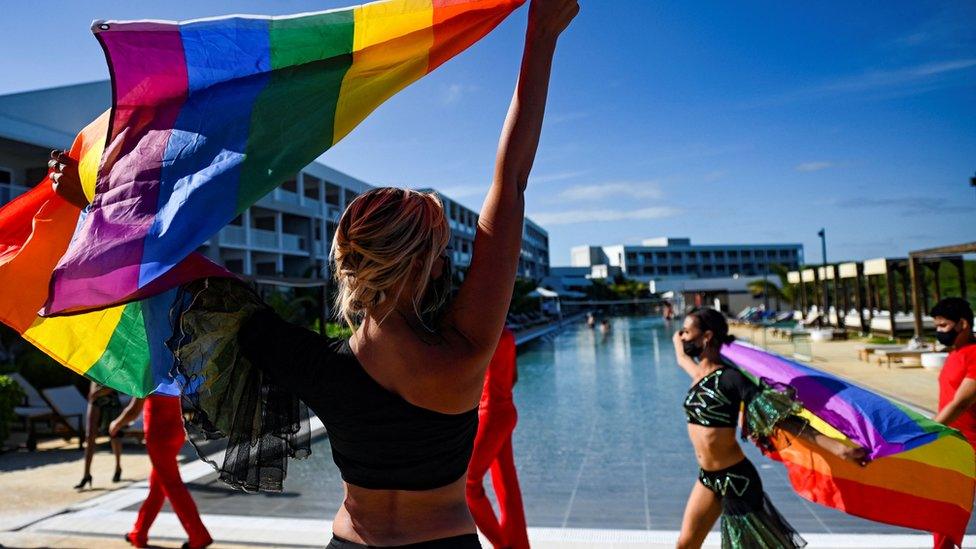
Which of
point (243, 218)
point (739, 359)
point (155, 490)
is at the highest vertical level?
point (243, 218)

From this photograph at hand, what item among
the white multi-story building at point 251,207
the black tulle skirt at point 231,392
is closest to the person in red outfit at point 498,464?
the white multi-story building at point 251,207

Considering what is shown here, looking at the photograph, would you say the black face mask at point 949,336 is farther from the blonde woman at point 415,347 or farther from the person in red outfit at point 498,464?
the blonde woman at point 415,347

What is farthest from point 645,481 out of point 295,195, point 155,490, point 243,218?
point 295,195

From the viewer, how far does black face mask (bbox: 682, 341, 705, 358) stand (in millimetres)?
4078

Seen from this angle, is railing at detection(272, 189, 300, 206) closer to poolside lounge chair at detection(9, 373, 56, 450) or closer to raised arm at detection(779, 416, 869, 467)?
poolside lounge chair at detection(9, 373, 56, 450)

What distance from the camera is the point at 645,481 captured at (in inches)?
281

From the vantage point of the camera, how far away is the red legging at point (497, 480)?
14.8 ft

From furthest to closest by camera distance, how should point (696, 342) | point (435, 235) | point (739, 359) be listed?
point (739, 359) < point (696, 342) < point (435, 235)

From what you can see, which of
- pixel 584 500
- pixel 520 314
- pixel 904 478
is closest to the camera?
pixel 904 478

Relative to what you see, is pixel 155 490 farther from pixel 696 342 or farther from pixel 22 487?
pixel 696 342

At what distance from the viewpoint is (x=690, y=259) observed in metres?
116

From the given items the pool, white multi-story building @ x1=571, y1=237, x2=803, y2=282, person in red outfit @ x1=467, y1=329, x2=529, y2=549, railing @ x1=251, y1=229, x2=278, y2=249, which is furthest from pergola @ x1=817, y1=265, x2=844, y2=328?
white multi-story building @ x1=571, y1=237, x2=803, y2=282

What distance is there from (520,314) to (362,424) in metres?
43.8

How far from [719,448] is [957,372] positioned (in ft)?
5.86
